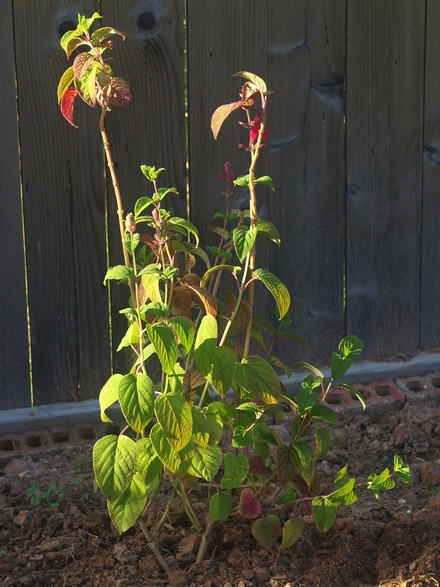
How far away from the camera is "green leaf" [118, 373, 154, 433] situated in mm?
1950

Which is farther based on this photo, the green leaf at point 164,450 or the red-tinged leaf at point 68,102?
the red-tinged leaf at point 68,102

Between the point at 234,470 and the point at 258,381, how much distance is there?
22cm

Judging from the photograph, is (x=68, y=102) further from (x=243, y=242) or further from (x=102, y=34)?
(x=243, y=242)

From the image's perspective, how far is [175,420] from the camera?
197 centimetres

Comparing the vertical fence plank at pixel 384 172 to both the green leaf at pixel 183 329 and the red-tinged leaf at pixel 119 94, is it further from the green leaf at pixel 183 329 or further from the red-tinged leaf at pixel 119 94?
the green leaf at pixel 183 329

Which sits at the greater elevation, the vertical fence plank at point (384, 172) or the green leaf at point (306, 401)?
the vertical fence plank at point (384, 172)

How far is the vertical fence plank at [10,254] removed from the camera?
9.69ft

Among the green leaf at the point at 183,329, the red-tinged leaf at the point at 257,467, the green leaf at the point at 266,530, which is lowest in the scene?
the green leaf at the point at 266,530

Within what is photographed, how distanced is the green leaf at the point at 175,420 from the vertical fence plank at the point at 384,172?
1689 millimetres

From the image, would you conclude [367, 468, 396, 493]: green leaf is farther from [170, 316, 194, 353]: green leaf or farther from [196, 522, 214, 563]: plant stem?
[170, 316, 194, 353]: green leaf

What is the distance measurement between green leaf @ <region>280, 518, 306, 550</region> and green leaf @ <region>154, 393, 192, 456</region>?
1.47ft

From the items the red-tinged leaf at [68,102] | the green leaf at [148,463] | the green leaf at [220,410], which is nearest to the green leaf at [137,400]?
the green leaf at [148,463]

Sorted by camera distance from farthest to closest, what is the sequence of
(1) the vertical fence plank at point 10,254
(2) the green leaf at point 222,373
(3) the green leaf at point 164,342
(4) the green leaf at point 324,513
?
1. (1) the vertical fence plank at point 10,254
2. (4) the green leaf at point 324,513
3. (2) the green leaf at point 222,373
4. (3) the green leaf at point 164,342

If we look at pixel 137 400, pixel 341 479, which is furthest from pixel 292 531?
pixel 137 400
